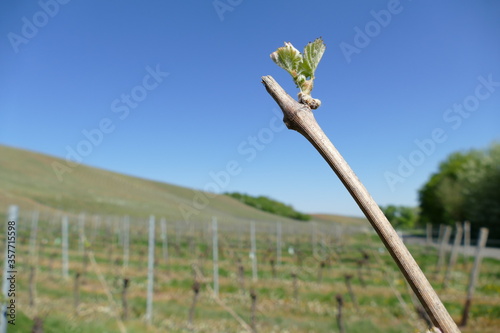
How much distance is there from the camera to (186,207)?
41156mm

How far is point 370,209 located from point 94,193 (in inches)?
1771

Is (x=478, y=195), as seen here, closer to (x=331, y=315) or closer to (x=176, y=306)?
(x=331, y=315)

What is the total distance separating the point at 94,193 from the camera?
42.4m

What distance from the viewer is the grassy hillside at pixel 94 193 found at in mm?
34438

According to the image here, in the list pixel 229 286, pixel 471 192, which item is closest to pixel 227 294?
pixel 229 286

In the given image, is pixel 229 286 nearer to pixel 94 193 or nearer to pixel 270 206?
pixel 270 206

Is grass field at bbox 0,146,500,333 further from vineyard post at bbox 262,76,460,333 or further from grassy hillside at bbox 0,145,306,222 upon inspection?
vineyard post at bbox 262,76,460,333

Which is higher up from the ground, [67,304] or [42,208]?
[42,208]

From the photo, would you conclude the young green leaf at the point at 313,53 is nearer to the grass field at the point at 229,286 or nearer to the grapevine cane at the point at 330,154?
the grapevine cane at the point at 330,154

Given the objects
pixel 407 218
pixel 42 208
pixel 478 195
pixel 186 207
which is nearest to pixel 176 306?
pixel 478 195

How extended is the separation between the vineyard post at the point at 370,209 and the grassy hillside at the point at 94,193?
100 ft

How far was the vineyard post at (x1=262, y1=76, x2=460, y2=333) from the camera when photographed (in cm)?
38

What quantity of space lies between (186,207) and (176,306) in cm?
3195

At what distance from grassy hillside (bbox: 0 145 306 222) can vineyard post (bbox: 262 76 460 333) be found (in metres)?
30.6
